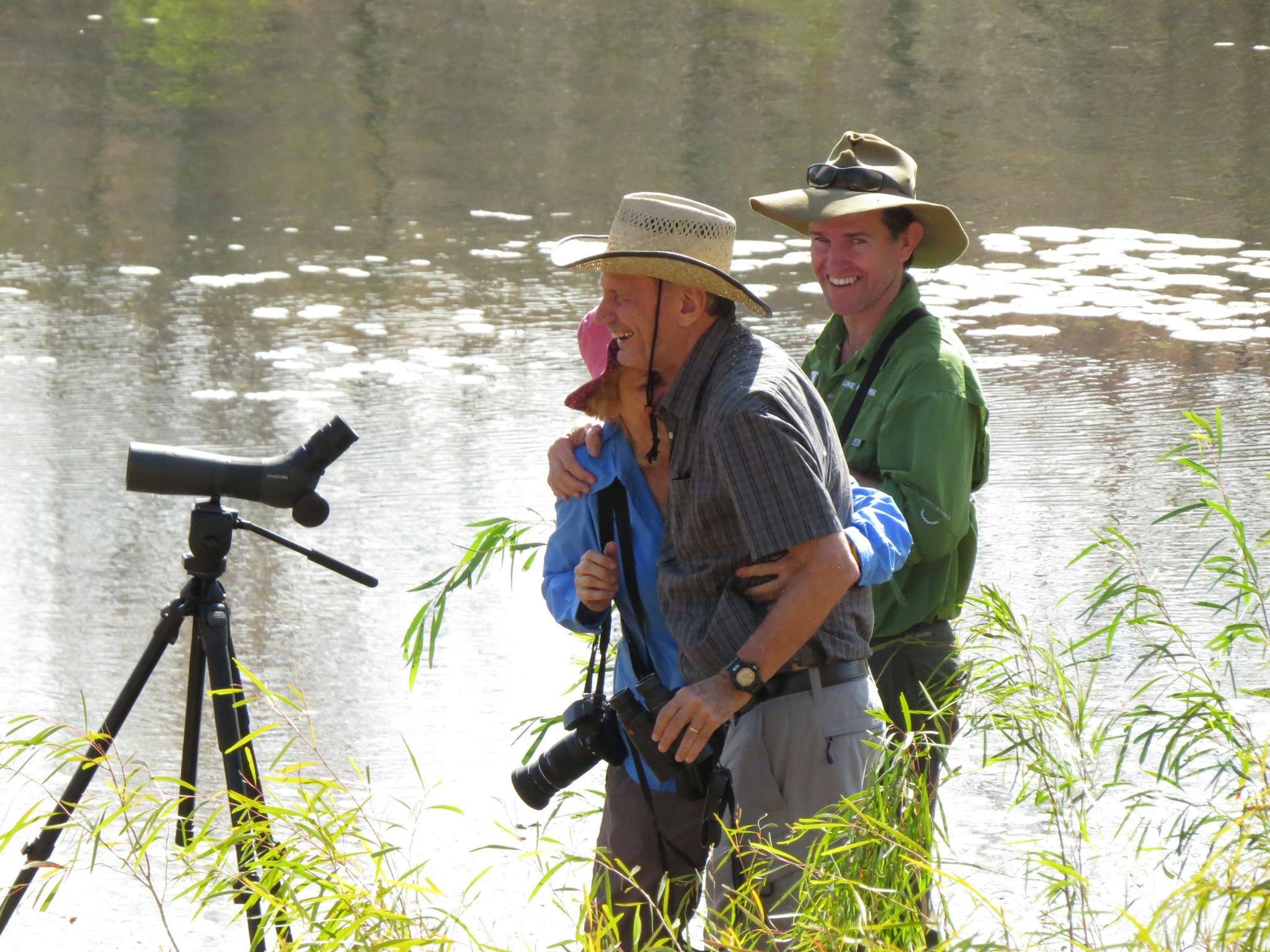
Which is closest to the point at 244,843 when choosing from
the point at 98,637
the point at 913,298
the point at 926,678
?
the point at 926,678

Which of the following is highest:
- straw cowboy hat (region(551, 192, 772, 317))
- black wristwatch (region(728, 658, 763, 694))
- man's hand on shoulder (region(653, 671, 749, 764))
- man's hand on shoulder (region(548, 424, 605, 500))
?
straw cowboy hat (region(551, 192, 772, 317))

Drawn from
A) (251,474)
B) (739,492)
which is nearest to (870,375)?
(739,492)

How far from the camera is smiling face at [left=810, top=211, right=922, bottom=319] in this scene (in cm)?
323

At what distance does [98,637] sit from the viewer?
202 inches

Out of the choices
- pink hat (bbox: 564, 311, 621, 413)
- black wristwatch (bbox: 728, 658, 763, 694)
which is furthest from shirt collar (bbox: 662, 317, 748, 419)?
black wristwatch (bbox: 728, 658, 763, 694)

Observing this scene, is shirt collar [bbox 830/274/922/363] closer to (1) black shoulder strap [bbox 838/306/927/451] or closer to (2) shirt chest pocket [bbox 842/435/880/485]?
(1) black shoulder strap [bbox 838/306/927/451]

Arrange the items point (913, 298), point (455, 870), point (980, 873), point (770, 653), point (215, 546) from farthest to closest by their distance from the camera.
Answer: point (455, 870)
point (980, 873)
point (913, 298)
point (215, 546)
point (770, 653)

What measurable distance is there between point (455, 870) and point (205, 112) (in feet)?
33.7

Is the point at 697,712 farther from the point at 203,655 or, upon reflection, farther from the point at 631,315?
the point at 203,655

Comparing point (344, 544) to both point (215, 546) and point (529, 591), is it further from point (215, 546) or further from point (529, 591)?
point (215, 546)

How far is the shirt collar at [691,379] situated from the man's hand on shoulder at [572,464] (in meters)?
0.16

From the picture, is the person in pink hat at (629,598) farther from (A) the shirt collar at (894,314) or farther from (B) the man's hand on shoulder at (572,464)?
(A) the shirt collar at (894,314)

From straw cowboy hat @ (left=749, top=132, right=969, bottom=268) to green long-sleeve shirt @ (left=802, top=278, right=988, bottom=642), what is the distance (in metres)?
0.21

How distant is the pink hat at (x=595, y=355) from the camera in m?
2.57
